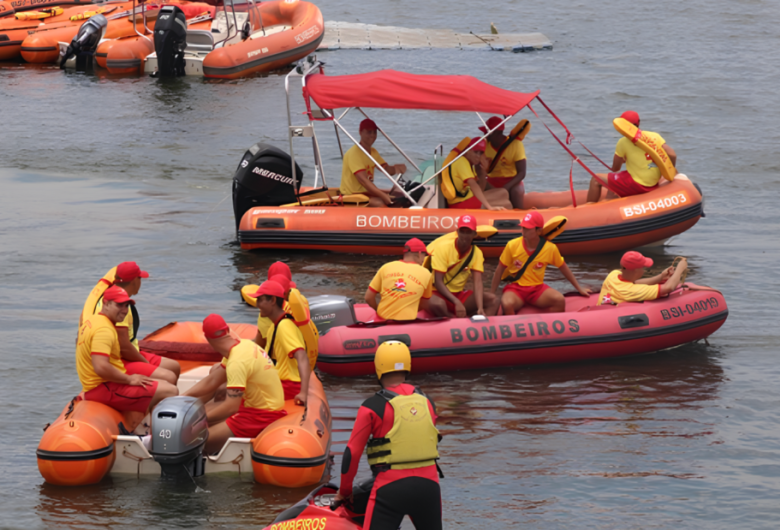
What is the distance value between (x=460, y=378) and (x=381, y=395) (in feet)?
13.3

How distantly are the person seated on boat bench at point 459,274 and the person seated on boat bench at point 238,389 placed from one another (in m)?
2.54

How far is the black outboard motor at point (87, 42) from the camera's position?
80.7 feet

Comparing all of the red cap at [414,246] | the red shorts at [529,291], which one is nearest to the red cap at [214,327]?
the red cap at [414,246]

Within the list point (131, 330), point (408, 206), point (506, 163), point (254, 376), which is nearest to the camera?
point (254, 376)

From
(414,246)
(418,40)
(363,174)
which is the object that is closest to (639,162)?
(363,174)

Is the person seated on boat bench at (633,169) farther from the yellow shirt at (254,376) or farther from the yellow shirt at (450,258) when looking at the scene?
the yellow shirt at (254,376)

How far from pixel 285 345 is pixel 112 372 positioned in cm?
119

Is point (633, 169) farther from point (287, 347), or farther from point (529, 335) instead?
point (287, 347)

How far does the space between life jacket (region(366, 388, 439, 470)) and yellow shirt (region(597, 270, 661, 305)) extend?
472cm

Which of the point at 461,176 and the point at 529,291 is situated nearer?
the point at 529,291

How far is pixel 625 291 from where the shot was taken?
907cm

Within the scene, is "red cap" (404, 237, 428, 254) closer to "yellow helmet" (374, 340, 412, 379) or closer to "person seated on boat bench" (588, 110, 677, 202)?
"yellow helmet" (374, 340, 412, 379)

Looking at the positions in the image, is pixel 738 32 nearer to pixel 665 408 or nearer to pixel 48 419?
pixel 665 408

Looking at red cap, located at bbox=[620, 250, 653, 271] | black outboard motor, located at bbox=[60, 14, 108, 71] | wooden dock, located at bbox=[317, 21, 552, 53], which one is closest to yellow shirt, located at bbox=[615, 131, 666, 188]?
red cap, located at bbox=[620, 250, 653, 271]
